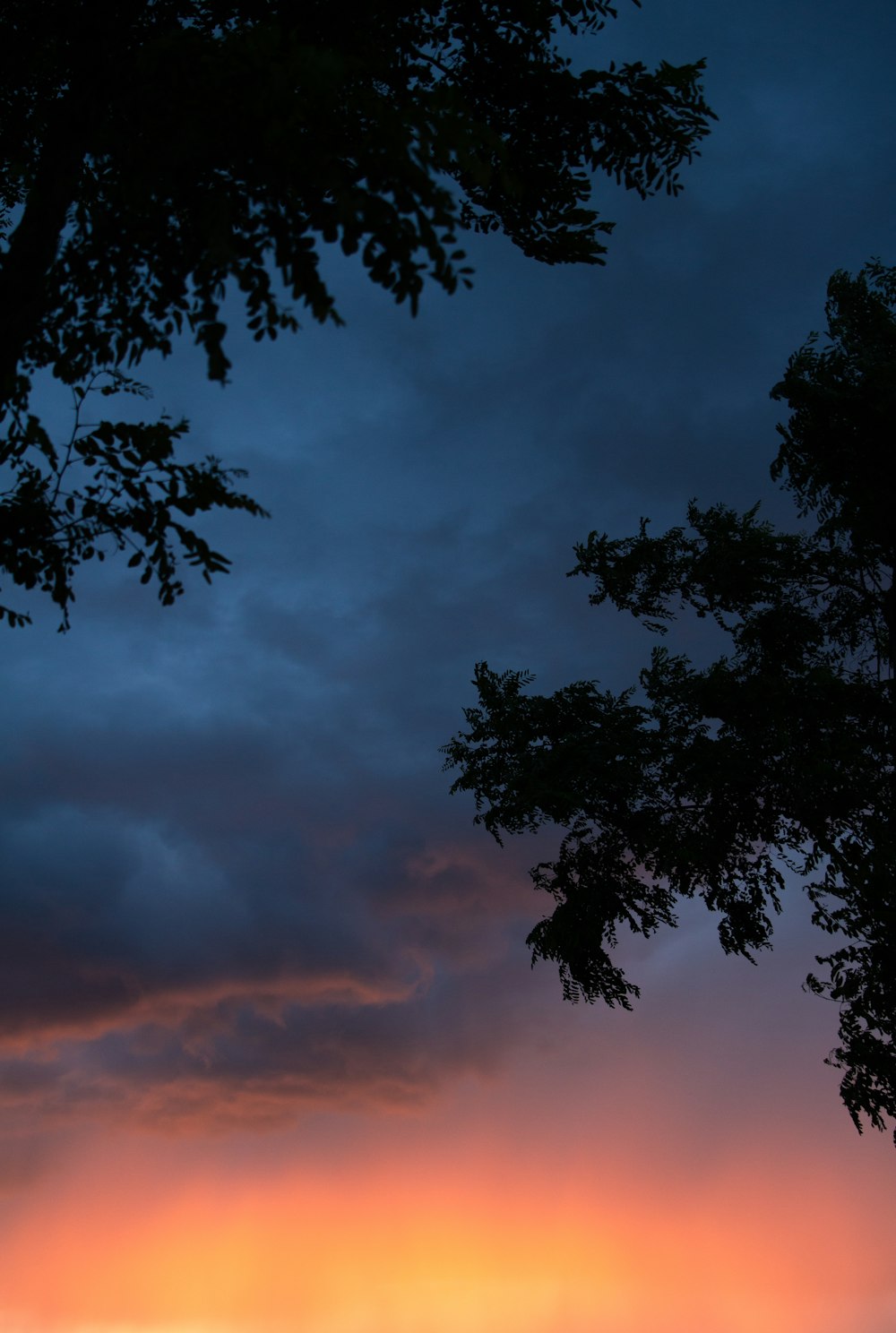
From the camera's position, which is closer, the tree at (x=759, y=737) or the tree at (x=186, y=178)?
the tree at (x=186, y=178)

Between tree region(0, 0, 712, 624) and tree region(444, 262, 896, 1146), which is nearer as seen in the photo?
tree region(0, 0, 712, 624)

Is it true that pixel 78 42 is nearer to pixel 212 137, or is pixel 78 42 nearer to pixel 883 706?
pixel 212 137

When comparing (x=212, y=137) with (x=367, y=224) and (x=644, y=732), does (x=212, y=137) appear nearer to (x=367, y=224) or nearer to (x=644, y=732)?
(x=367, y=224)

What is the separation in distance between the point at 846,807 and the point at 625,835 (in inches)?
139

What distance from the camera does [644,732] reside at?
1706 cm

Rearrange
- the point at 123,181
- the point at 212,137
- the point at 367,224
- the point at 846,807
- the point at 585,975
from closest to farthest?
the point at 367,224 < the point at 212,137 < the point at 123,181 < the point at 846,807 < the point at 585,975

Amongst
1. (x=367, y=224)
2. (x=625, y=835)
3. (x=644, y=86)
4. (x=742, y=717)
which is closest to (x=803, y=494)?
(x=742, y=717)

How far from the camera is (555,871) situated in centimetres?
1788

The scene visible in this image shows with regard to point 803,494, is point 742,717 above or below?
below

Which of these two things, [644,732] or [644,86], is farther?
[644,732]

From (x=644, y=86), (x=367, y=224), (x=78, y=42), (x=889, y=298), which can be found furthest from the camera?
(x=889, y=298)

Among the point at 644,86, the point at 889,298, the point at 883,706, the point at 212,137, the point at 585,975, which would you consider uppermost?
the point at 889,298

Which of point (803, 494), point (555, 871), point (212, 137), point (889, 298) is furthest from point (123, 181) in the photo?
point (889, 298)

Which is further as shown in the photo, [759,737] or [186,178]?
[759,737]
